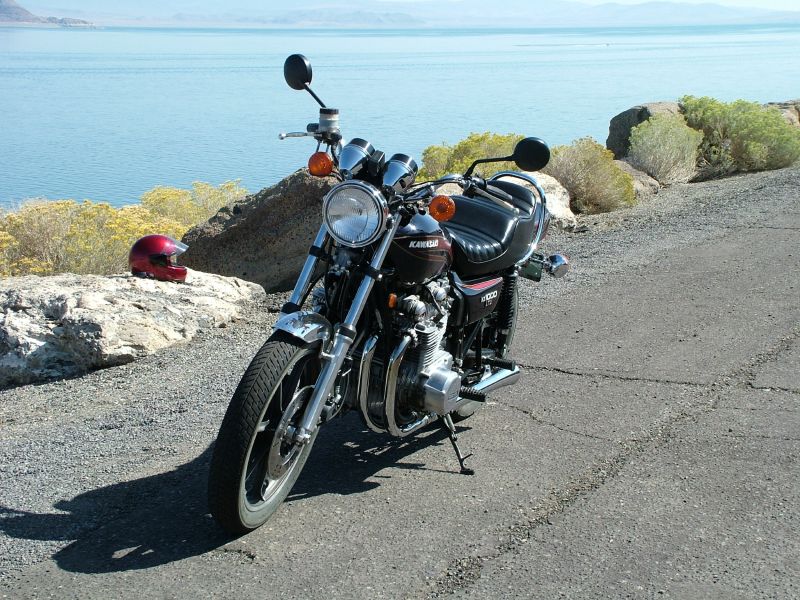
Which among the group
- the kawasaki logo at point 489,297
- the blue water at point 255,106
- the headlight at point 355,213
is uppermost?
the headlight at point 355,213

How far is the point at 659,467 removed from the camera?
16.6 ft

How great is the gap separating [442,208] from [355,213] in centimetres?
38

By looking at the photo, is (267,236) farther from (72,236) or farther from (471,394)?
(471,394)

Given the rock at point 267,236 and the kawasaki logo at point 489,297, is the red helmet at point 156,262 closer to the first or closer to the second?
the rock at point 267,236

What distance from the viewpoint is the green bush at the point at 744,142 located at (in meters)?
16.3

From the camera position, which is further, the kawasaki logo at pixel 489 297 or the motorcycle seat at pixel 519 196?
the motorcycle seat at pixel 519 196

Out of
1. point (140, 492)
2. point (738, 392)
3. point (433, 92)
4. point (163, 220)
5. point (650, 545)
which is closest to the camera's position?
point (650, 545)

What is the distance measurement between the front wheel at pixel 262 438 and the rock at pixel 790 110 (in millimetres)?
17429

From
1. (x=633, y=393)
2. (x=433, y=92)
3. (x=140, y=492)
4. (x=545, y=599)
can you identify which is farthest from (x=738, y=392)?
(x=433, y=92)

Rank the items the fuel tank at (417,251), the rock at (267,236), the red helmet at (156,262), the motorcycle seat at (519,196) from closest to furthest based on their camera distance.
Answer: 1. the fuel tank at (417,251)
2. the motorcycle seat at (519,196)
3. the red helmet at (156,262)
4. the rock at (267,236)

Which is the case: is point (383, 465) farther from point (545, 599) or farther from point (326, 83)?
point (326, 83)

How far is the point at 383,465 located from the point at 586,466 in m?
1.03

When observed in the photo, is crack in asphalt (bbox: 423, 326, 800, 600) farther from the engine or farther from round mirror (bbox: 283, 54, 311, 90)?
round mirror (bbox: 283, 54, 311, 90)

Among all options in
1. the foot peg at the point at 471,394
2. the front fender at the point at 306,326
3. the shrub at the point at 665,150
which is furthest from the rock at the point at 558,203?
the front fender at the point at 306,326
